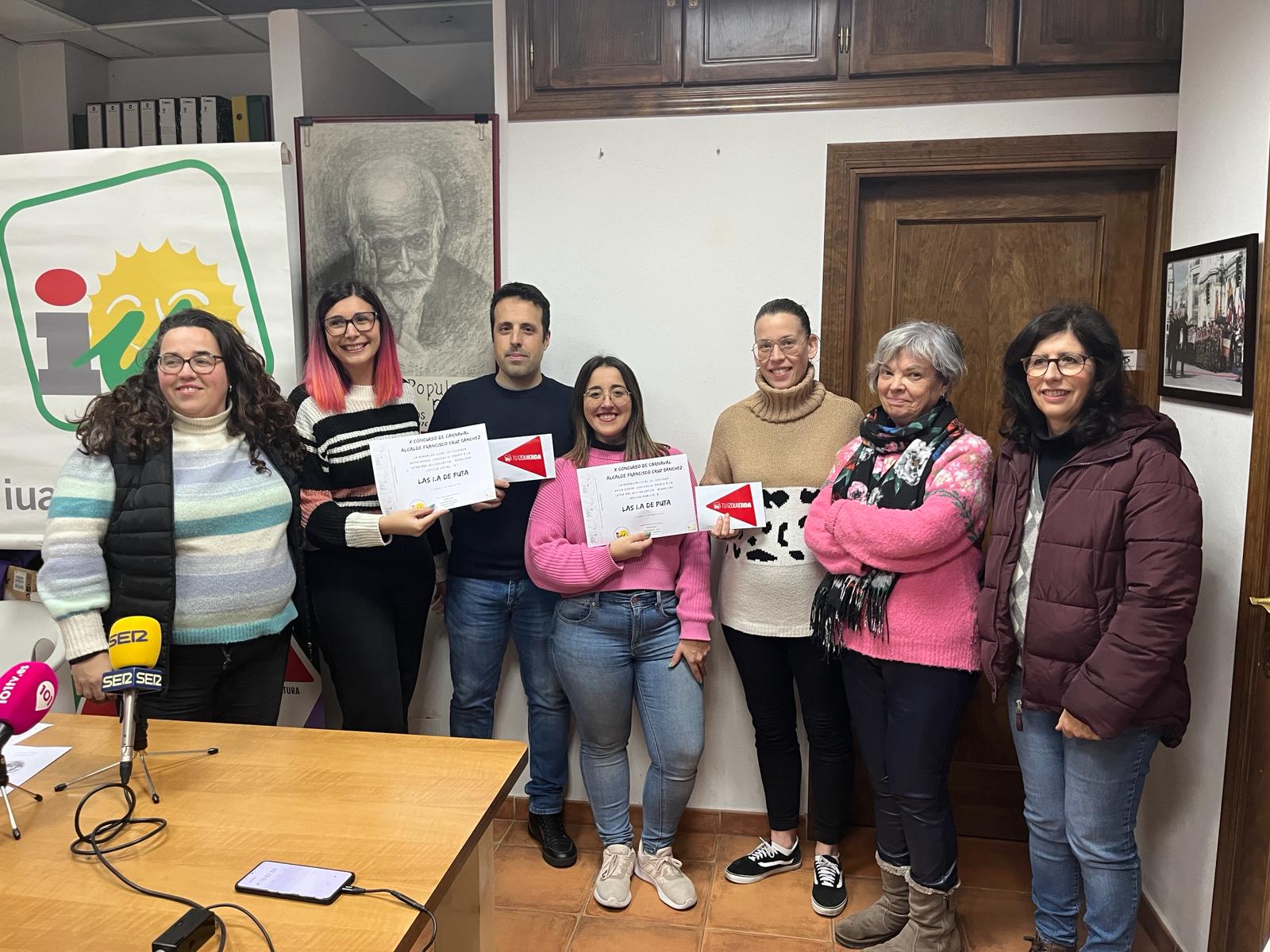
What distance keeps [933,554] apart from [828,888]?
1037 millimetres

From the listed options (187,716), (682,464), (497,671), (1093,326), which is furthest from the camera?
(497,671)

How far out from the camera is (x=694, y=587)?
232 cm

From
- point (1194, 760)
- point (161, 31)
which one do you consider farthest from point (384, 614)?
point (161, 31)

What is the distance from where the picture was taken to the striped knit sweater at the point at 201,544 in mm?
1827

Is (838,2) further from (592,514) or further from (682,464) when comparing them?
(592,514)

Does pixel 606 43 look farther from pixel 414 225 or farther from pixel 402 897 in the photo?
pixel 402 897

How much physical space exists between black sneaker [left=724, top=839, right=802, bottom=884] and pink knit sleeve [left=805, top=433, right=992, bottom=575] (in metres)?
1.00

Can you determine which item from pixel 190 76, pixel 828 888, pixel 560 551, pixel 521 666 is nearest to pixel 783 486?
pixel 560 551

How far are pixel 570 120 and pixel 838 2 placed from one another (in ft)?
2.64

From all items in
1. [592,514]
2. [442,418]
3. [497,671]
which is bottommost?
[497,671]

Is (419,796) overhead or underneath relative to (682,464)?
underneath

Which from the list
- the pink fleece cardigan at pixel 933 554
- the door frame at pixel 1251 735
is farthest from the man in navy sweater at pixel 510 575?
the door frame at pixel 1251 735

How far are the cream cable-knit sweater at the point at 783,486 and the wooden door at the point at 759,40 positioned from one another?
889 millimetres

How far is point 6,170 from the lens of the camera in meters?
2.56
